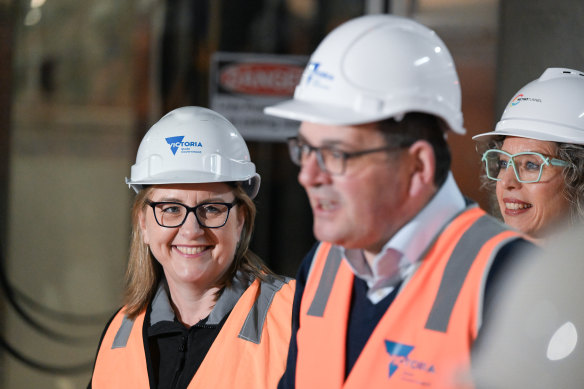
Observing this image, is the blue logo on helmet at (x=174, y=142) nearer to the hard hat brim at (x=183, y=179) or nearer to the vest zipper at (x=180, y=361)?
the hard hat brim at (x=183, y=179)

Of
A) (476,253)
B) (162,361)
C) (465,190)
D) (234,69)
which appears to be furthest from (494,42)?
(476,253)

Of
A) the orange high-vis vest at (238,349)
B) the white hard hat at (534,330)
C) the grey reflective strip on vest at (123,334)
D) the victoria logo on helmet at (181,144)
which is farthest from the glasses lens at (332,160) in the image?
the grey reflective strip on vest at (123,334)

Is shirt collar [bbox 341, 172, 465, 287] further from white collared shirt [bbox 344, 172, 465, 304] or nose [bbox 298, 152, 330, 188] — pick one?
nose [bbox 298, 152, 330, 188]

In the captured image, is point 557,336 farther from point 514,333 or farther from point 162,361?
point 162,361

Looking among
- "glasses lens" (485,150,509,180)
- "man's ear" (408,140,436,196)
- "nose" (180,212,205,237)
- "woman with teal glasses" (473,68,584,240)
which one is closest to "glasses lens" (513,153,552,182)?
"woman with teal glasses" (473,68,584,240)

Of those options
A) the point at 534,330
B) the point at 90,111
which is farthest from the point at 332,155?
the point at 90,111

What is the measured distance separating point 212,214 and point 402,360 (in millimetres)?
985

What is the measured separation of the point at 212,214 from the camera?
2.11 metres

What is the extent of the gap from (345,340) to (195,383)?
744 millimetres

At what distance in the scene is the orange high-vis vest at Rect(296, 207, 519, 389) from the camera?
1.19 metres

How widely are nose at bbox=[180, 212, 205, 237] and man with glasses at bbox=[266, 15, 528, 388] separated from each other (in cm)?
77

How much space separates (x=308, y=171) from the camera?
127cm

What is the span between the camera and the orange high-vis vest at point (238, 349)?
1.95 m

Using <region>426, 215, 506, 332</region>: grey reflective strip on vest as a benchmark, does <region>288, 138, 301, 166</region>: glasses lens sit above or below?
above
